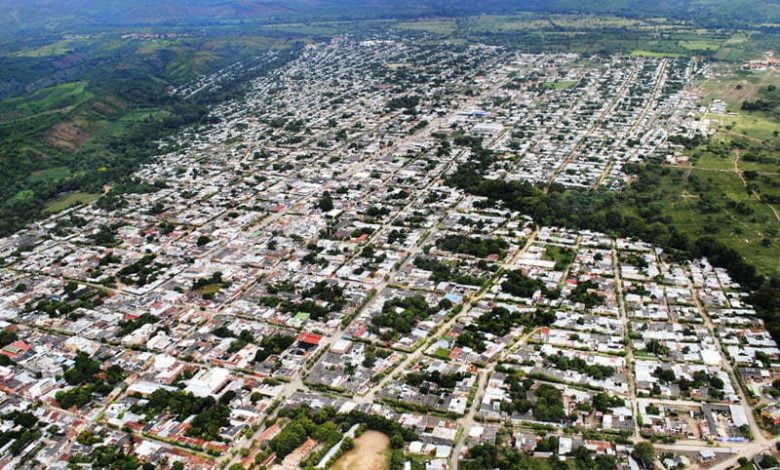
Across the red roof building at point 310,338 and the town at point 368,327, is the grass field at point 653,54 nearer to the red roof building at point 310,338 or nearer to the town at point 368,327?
the town at point 368,327

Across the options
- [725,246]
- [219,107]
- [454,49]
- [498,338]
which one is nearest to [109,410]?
[498,338]

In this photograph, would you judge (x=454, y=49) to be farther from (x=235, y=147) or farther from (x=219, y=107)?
(x=235, y=147)

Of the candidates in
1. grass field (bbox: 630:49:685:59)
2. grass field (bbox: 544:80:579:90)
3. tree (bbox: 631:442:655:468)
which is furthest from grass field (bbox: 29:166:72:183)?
grass field (bbox: 630:49:685:59)

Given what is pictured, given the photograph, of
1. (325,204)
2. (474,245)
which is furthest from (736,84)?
(325,204)

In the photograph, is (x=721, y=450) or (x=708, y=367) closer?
(x=721, y=450)

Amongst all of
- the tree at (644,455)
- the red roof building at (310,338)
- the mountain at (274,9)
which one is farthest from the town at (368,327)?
the mountain at (274,9)

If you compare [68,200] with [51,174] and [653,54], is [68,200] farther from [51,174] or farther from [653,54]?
[653,54]
